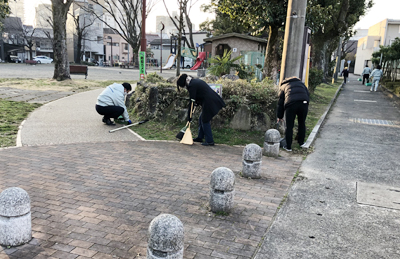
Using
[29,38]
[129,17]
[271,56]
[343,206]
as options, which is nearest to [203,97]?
[343,206]

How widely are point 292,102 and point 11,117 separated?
7325mm

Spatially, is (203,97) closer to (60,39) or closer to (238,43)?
(60,39)

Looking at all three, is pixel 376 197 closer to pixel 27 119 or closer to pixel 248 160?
pixel 248 160

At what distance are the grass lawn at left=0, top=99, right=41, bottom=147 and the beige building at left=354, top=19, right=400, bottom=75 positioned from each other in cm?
4493

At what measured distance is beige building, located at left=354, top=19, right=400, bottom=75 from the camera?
43.6 meters

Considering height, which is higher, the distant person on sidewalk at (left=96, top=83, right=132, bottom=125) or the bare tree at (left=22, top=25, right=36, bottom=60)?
the bare tree at (left=22, top=25, right=36, bottom=60)

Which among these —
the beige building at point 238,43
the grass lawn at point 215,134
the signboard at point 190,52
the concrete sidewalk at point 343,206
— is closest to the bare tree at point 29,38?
the signboard at point 190,52

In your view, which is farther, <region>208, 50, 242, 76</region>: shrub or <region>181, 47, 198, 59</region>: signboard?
<region>181, 47, 198, 59</region>: signboard

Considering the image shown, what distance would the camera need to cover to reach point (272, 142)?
21.0 feet

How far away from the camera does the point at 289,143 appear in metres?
6.94

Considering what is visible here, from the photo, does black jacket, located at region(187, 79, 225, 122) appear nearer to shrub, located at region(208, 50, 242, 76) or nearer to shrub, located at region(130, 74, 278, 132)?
shrub, located at region(130, 74, 278, 132)

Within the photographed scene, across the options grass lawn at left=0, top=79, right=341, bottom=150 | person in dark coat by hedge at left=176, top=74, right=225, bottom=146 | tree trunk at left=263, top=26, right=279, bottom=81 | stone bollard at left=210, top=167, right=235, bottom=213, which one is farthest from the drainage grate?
stone bollard at left=210, top=167, right=235, bottom=213

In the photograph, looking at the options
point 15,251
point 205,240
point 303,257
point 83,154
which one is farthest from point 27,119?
point 303,257

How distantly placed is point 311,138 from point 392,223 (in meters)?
4.14
